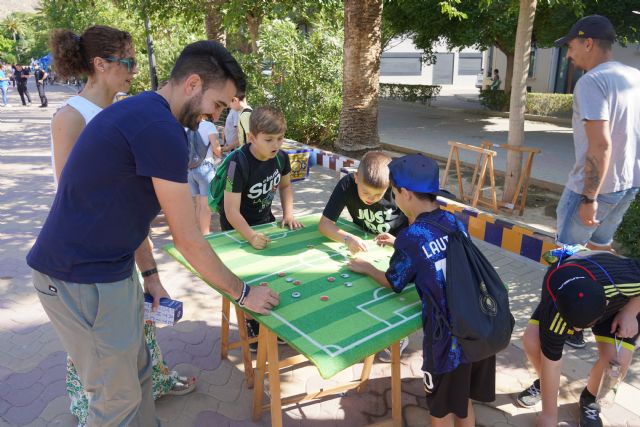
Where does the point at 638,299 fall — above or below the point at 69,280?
below

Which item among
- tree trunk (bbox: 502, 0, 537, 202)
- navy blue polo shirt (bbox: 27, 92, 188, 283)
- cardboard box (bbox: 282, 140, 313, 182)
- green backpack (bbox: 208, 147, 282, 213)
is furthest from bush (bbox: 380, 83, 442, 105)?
navy blue polo shirt (bbox: 27, 92, 188, 283)

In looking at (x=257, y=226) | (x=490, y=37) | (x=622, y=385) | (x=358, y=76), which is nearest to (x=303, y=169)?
(x=358, y=76)

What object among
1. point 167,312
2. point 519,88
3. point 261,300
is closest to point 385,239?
point 261,300

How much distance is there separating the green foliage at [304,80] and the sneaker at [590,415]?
8.35 meters

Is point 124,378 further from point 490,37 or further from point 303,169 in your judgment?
point 490,37

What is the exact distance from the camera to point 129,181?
174 centimetres

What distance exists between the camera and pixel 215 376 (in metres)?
3.29

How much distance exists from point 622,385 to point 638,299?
1012 mm

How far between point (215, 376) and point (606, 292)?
2378 millimetres

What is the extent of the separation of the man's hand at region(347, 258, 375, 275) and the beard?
43.9 inches

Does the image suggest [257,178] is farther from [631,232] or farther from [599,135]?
[631,232]

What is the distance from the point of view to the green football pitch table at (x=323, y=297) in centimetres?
193

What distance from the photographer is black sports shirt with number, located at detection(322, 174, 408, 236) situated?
10.0 feet

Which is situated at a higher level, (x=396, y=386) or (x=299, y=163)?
(x=299, y=163)
